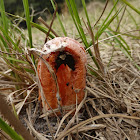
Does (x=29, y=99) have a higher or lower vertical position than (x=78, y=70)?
lower

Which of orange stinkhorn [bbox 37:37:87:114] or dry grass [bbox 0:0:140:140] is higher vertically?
orange stinkhorn [bbox 37:37:87:114]

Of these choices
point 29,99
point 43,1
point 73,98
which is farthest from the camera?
point 43,1

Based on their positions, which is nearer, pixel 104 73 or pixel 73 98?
pixel 73 98

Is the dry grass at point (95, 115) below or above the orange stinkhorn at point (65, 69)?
below

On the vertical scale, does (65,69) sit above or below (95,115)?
above

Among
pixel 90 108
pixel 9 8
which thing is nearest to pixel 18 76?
pixel 90 108

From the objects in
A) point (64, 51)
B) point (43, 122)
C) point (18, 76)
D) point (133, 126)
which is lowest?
point (133, 126)

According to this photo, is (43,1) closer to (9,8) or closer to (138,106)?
(9,8)

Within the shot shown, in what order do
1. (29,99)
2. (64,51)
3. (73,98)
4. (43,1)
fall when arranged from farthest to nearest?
(43,1), (29,99), (73,98), (64,51)
